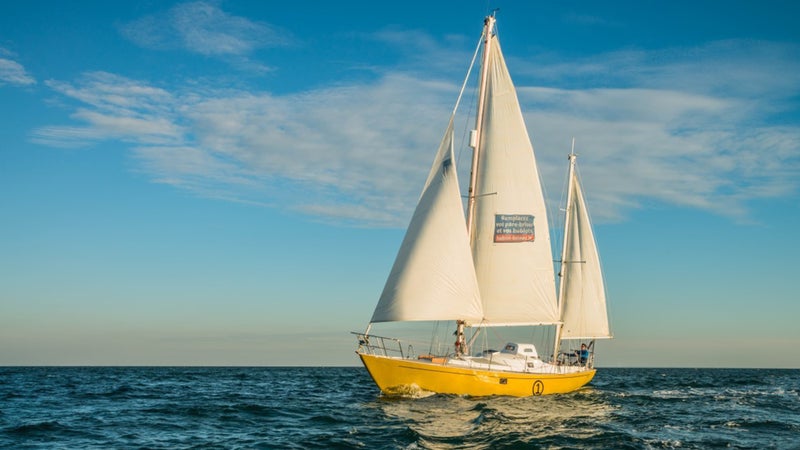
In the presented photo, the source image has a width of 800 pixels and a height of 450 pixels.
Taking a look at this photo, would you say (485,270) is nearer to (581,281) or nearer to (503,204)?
(503,204)

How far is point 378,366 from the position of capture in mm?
33625

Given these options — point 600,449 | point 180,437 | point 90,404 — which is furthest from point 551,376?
point 90,404

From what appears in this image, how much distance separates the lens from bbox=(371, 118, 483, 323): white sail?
1318 inches

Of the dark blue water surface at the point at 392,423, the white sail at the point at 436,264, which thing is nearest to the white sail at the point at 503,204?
the white sail at the point at 436,264

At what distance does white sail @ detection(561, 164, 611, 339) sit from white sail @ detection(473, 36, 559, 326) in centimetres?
1110

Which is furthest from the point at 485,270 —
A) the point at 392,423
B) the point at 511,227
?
the point at 392,423

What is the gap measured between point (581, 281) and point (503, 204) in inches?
549

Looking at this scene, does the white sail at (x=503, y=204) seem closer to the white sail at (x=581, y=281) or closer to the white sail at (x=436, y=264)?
the white sail at (x=436, y=264)

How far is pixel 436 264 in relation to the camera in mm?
34125

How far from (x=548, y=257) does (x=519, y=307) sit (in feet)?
11.6

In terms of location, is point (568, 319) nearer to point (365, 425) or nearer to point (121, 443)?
point (365, 425)

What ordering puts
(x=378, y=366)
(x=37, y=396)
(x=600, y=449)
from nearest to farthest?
(x=600, y=449) < (x=378, y=366) < (x=37, y=396)

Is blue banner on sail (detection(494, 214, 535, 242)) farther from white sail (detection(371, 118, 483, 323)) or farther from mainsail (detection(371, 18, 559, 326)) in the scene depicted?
white sail (detection(371, 118, 483, 323))

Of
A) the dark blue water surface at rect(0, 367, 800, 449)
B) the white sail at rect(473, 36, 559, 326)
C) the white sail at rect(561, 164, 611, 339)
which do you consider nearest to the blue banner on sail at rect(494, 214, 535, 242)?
the white sail at rect(473, 36, 559, 326)
